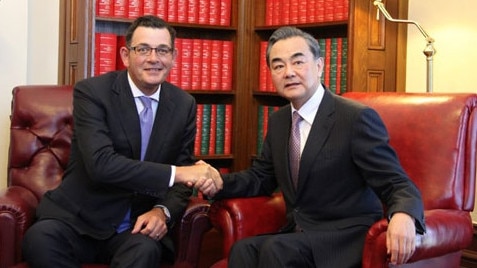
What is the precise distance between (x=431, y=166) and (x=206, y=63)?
6.29 ft

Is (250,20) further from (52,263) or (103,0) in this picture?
(52,263)

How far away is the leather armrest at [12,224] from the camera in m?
2.31

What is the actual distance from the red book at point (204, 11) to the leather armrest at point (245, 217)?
1.80 m

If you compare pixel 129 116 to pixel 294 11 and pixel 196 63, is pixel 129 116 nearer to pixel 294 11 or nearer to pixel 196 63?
pixel 196 63

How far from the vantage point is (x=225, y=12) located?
13.3 feet

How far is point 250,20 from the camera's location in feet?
13.4

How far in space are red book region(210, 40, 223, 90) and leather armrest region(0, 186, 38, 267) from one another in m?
1.76

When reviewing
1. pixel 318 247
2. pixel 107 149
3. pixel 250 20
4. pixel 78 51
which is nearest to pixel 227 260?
pixel 318 247

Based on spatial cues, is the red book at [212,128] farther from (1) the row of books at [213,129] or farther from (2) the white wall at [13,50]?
(2) the white wall at [13,50]

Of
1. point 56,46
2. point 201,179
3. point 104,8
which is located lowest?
point 201,179

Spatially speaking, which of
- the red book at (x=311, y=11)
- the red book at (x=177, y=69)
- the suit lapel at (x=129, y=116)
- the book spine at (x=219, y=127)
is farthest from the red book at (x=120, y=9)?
the suit lapel at (x=129, y=116)

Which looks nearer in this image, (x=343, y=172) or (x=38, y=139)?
(x=343, y=172)

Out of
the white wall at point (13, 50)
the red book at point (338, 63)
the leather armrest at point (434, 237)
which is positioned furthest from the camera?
the red book at point (338, 63)

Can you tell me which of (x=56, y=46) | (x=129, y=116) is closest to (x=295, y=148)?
(x=129, y=116)
